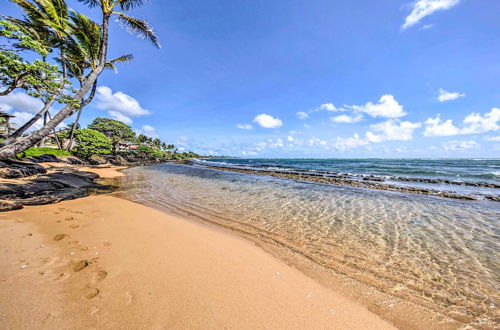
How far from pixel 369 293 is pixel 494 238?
5967 millimetres

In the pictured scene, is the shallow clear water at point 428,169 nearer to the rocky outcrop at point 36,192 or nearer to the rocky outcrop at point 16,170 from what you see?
the rocky outcrop at point 36,192

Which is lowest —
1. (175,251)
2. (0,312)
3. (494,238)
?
(494,238)

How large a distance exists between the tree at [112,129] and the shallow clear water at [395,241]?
44.4 meters

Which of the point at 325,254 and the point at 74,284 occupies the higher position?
the point at 74,284

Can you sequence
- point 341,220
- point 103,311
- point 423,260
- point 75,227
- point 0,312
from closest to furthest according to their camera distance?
point 0,312
point 103,311
point 423,260
point 75,227
point 341,220

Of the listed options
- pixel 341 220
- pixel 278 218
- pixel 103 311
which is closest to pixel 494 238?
pixel 341 220

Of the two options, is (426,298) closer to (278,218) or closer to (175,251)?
(278,218)

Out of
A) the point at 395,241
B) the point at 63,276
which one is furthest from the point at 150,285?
the point at 395,241

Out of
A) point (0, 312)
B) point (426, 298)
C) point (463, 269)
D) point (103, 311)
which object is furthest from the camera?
point (463, 269)

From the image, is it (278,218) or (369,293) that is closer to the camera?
(369,293)

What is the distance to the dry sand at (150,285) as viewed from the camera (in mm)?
2119

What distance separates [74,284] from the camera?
2.59 metres

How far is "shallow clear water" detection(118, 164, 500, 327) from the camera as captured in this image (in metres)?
3.14

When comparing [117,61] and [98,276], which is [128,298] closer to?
[98,276]
